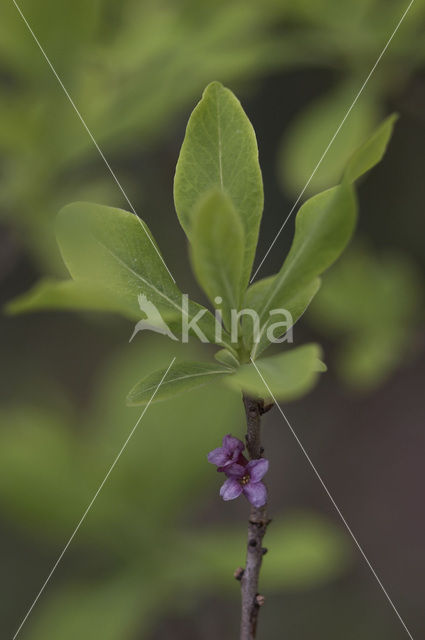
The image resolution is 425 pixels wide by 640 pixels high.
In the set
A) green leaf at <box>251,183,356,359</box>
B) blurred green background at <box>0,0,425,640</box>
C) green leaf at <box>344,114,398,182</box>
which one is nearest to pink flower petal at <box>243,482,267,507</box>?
green leaf at <box>251,183,356,359</box>

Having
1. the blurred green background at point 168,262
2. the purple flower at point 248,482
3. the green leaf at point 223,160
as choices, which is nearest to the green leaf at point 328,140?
the blurred green background at point 168,262

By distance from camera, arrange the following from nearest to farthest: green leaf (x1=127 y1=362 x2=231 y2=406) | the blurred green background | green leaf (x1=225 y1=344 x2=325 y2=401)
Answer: green leaf (x1=225 y1=344 x2=325 y2=401) → green leaf (x1=127 y1=362 x2=231 y2=406) → the blurred green background

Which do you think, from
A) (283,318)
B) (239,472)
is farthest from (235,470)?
(283,318)

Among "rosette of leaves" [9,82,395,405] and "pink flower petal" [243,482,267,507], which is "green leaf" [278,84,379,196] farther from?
"pink flower petal" [243,482,267,507]

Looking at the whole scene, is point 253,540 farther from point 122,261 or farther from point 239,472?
point 122,261

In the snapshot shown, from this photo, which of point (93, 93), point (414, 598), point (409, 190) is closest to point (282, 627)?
point (414, 598)

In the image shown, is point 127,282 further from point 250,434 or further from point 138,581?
point 138,581
